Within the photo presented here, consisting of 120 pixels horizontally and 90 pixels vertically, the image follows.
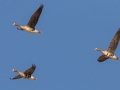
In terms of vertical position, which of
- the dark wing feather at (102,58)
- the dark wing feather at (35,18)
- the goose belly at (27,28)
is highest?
the dark wing feather at (35,18)

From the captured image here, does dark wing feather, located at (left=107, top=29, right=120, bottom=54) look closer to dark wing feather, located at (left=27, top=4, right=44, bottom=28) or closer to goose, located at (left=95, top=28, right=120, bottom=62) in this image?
goose, located at (left=95, top=28, right=120, bottom=62)

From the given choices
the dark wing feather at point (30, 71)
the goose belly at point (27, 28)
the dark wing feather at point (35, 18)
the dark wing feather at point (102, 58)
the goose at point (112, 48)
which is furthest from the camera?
the dark wing feather at point (102, 58)

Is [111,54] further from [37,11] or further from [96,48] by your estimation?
[37,11]

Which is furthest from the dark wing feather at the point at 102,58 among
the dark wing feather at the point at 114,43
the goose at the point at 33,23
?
the goose at the point at 33,23

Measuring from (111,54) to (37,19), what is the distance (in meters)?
9.01

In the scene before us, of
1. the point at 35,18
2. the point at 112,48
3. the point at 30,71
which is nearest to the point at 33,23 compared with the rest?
the point at 35,18

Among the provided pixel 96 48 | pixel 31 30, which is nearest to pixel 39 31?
pixel 31 30

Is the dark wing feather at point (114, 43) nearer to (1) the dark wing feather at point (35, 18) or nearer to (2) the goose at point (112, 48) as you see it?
(2) the goose at point (112, 48)

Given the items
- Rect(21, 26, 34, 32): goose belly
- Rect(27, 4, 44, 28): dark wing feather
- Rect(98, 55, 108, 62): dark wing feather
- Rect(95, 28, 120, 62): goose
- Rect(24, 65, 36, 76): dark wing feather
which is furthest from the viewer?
Rect(98, 55, 108, 62): dark wing feather

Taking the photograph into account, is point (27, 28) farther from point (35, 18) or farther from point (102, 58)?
point (102, 58)

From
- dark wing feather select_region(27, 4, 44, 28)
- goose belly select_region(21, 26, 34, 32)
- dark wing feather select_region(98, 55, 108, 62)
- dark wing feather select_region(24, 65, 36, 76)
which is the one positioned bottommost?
dark wing feather select_region(24, 65, 36, 76)

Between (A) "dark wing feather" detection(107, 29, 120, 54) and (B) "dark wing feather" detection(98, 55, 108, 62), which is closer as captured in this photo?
(A) "dark wing feather" detection(107, 29, 120, 54)

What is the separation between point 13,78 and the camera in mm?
84375

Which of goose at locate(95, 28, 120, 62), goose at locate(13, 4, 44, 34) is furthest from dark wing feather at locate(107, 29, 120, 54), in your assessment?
goose at locate(13, 4, 44, 34)
